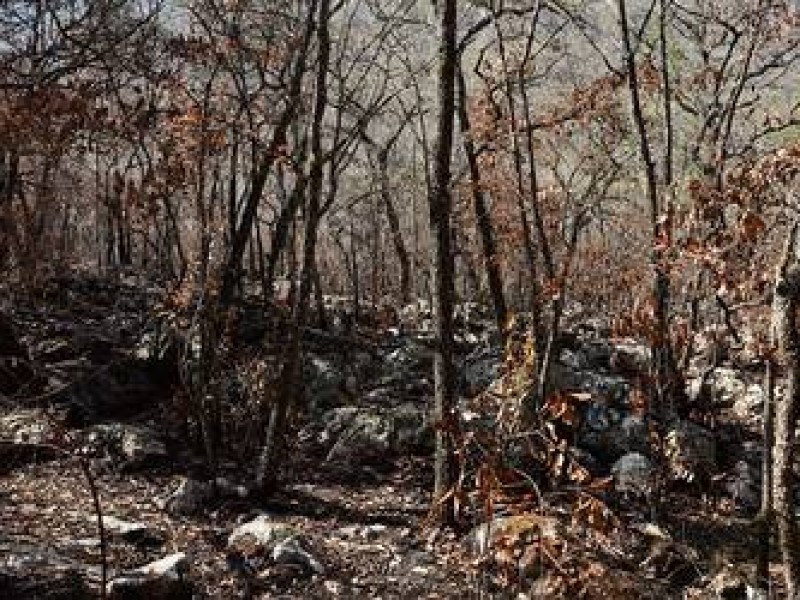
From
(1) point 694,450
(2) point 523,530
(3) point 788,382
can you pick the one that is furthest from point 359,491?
(2) point 523,530

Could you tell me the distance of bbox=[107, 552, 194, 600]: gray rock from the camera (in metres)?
6.70

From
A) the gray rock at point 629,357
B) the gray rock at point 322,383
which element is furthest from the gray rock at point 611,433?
the gray rock at point 322,383

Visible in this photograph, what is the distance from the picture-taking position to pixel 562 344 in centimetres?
1806

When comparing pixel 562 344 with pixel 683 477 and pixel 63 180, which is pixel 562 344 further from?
pixel 63 180

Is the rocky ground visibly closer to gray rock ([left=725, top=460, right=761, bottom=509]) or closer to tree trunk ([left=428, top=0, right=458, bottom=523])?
gray rock ([left=725, top=460, right=761, bottom=509])

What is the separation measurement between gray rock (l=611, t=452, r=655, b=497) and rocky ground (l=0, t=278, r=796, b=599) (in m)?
0.03

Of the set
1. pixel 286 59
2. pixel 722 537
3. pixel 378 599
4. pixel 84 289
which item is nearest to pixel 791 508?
pixel 378 599

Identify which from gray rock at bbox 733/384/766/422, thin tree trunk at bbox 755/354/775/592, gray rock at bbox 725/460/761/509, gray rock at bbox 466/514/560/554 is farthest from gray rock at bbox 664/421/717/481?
gray rock at bbox 466/514/560/554

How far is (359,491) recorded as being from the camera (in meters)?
10.7

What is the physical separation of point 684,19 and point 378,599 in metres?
11.9

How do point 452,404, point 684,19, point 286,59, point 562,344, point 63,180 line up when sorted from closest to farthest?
point 452,404 → point 286,59 → point 684,19 → point 562,344 → point 63,180

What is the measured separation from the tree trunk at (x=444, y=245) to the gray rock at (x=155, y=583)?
2.26 m

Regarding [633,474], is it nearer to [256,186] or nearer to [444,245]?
[444,245]

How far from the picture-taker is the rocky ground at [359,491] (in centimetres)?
601
